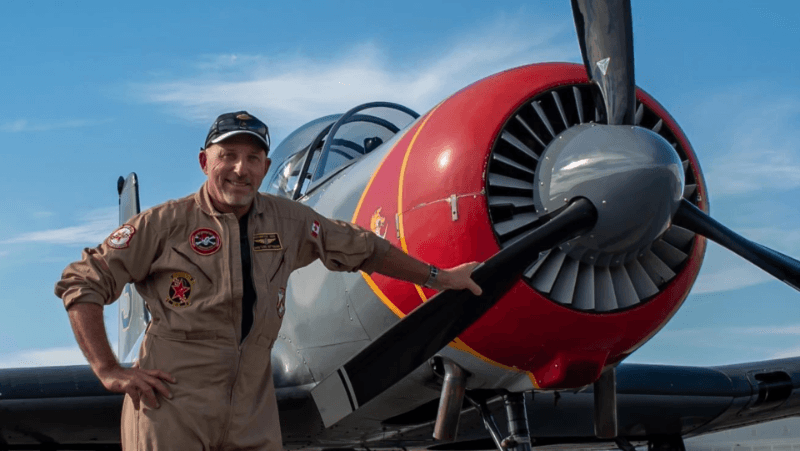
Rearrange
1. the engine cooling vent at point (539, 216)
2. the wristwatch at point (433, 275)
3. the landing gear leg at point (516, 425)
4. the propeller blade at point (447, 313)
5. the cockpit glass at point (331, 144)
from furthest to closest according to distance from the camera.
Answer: the cockpit glass at point (331, 144)
the landing gear leg at point (516, 425)
the engine cooling vent at point (539, 216)
the propeller blade at point (447, 313)
the wristwatch at point (433, 275)

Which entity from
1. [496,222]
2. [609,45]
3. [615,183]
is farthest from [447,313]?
[609,45]

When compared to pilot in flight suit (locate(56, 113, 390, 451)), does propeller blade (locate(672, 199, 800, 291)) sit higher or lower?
higher

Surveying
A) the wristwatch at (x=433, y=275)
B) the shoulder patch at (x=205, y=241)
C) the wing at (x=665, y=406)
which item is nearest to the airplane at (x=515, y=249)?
the wristwatch at (x=433, y=275)

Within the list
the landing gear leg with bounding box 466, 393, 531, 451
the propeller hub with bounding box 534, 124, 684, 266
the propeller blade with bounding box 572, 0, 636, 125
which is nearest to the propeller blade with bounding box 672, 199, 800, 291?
the propeller hub with bounding box 534, 124, 684, 266

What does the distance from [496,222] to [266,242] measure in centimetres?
232

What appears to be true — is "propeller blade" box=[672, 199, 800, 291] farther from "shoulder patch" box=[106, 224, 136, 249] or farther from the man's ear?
"shoulder patch" box=[106, 224, 136, 249]

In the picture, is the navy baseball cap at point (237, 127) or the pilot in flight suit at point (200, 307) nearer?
the pilot in flight suit at point (200, 307)

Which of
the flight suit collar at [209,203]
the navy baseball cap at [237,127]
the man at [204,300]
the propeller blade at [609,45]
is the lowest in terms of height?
the man at [204,300]

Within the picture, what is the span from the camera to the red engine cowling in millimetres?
5043

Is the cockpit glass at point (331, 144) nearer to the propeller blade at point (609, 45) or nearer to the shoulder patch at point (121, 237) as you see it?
the propeller blade at point (609, 45)

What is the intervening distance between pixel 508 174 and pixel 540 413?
4.88 meters

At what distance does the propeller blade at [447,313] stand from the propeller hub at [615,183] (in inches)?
3.9

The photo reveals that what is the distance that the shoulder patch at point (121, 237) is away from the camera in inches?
108

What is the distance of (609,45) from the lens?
5.14 metres
